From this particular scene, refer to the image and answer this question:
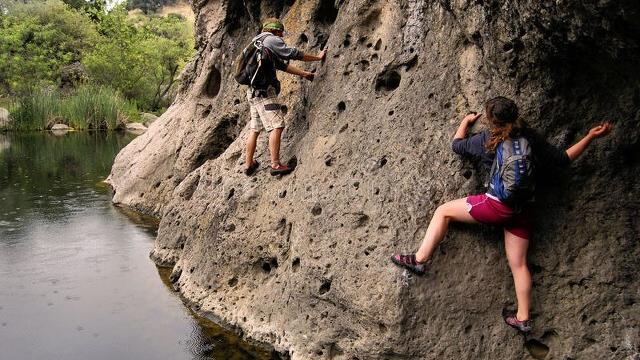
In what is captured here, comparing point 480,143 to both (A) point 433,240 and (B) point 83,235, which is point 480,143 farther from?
(B) point 83,235

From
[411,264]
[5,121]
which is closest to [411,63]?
[411,264]

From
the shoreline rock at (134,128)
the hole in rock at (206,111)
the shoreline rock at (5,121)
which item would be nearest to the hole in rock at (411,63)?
the hole in rock at (206,111)

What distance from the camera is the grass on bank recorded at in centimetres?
3372

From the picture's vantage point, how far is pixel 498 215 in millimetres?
5051

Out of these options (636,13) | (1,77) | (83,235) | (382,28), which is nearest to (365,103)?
(382,28)

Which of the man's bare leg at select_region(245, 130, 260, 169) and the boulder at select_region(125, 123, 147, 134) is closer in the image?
the man's bare leg at select_region(245, 130, 260, 169)

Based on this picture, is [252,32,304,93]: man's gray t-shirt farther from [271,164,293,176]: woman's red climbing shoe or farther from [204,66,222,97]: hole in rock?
[204,66,222,97]: hole in rock

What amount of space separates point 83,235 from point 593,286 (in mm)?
8548

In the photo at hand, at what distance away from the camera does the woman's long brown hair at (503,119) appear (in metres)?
4.93

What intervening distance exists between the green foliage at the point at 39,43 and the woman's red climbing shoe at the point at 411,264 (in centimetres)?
3546

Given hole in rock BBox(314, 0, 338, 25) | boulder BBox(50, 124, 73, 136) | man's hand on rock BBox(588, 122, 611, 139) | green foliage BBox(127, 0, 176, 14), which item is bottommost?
boulder BBox(50, 124, 73, 136)

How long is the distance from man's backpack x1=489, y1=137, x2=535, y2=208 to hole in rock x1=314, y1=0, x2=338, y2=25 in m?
4.12

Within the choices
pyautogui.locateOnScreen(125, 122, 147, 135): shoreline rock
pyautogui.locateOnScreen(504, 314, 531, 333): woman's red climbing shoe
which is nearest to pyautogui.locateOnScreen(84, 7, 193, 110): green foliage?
pyautogui.locateOnScreen(125, 122, 147, 135): shoreline rock

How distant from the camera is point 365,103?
6.58 m
